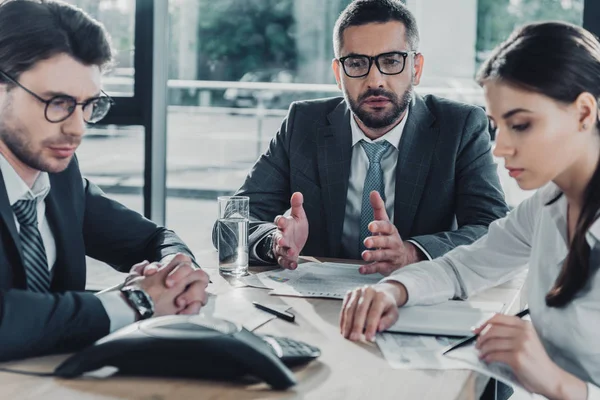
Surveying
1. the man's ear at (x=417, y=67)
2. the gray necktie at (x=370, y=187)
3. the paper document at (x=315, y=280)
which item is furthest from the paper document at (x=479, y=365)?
the man's ear at (x=417, y=67)

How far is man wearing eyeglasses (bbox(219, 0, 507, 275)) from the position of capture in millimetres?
2211

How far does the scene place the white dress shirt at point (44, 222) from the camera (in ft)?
4.26

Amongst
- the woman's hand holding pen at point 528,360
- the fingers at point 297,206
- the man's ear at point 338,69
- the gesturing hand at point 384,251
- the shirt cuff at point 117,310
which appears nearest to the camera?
the woman's hand holding pen at point 528,360

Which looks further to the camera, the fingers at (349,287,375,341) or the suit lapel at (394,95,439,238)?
the suit lapel at (394,95,439,238)

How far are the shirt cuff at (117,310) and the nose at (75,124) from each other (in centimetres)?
35

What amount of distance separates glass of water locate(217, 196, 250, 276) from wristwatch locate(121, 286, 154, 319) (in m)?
0.44

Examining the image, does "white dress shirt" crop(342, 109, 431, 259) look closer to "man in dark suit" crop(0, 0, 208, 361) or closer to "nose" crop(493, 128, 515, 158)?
"man in dark suit" crop(0, 0, 208, 361)

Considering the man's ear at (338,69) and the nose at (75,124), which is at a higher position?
the man's ear at (338,69)

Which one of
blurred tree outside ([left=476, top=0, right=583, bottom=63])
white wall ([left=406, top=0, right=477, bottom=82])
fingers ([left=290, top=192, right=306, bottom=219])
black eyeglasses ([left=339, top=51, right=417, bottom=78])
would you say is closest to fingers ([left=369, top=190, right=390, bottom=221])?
fingers ([left=290, top=192, right=306, bottom=219])

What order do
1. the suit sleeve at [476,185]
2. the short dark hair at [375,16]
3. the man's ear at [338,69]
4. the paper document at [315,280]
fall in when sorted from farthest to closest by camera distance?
the man's ear at [338,69] < the short dark hair at [375,16] < the suit sleeve at [476,185] < the paper document at [315,280]

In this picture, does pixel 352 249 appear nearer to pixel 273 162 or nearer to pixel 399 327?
pixel 273 162

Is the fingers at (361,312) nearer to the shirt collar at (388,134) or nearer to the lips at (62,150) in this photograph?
the lips at (62,150)

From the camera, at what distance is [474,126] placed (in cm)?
228

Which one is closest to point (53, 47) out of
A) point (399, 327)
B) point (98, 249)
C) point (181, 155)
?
point (98, 249)
